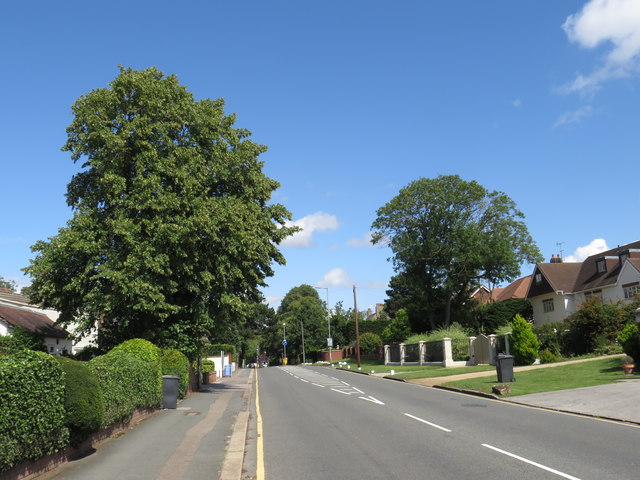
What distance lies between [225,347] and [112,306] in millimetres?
34255

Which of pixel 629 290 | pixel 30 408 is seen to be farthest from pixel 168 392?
pixel 629 290

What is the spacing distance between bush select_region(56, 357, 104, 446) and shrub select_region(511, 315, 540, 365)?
2649cm

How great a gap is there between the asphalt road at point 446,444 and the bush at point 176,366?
6.18 metres

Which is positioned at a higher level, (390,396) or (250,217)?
(250,217)

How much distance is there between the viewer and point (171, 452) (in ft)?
34.5

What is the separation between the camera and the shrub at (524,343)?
102ft

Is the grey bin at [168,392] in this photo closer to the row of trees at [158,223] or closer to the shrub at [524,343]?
the row of trees at [158,223]

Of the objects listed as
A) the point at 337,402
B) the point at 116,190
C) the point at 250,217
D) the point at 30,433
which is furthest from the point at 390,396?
the point at 30,433

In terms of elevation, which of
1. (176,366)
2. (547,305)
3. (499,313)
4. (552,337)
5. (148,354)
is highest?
(547,305)

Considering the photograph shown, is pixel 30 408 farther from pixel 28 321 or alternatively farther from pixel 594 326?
pixel 28 321

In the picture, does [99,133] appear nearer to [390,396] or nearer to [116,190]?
[116,190]

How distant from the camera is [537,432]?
11.3 meters

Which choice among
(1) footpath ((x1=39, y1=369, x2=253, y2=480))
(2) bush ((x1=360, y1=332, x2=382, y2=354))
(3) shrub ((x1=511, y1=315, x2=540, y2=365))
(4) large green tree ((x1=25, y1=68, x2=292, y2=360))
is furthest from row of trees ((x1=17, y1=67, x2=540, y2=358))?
(2) bush ((x1=360, y1=332, x2=382, y2=354))

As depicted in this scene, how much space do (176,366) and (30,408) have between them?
14713 millimetres
